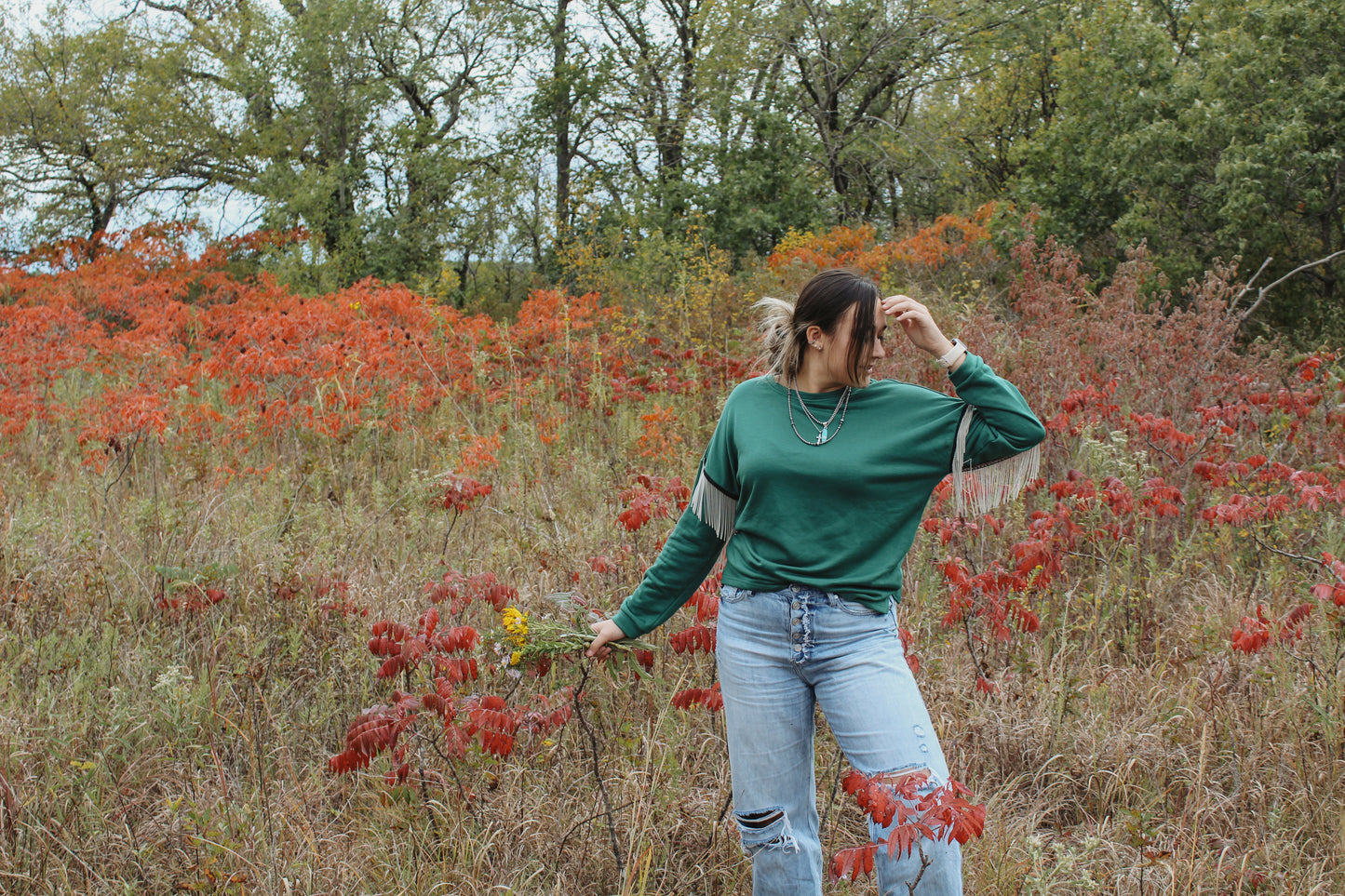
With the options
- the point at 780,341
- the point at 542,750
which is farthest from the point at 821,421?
the point at 542,750

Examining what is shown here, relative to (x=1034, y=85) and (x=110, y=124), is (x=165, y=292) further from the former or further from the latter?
(x=1034, y=85)

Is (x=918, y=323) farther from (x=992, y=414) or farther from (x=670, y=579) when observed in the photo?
(x=670, y=579)

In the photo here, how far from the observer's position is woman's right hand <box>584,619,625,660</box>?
2367mm

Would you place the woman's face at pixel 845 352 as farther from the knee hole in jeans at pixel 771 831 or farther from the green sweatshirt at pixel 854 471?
the knee hole in jeans at pixel 771 831

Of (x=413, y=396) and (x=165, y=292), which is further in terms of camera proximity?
(x=165, y=292)

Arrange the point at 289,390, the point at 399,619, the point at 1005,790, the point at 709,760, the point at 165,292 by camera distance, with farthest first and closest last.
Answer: the point at 165,292 < the point at 289,390 < the point at 399,619 < the point at 709,760 < the point at 1005,790

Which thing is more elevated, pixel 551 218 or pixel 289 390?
pixel 551 218

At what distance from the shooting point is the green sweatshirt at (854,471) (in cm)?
211

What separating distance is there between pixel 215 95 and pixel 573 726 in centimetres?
1685

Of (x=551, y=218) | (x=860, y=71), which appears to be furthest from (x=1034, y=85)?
(x=551, y=218)

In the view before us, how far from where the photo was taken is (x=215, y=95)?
16641 millimetres

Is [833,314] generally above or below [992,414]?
above

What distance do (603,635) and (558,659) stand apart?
31cm

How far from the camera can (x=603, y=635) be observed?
2.36 meters
